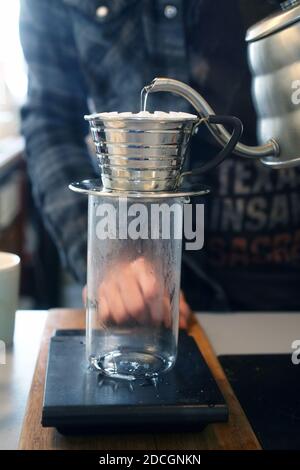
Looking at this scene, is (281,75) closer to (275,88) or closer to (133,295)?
(275,88)

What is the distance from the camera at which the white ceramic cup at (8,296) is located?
2.66ft

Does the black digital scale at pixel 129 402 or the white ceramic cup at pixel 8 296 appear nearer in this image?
the black digital scale at pixel 129 402

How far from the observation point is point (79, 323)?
36.2 inches

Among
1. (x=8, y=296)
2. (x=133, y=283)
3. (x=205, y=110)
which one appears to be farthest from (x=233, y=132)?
(x=8, y=296)

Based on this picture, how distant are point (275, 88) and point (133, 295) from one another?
0.25 meters

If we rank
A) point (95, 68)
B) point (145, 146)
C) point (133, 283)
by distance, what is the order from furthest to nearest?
1. point (95, 68)
2. point (133, 283)
3. point (145, 146)

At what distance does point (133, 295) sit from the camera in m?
0.72

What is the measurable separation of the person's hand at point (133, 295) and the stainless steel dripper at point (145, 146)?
0.14m

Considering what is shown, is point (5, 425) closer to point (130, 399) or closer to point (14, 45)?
point (130, 399)

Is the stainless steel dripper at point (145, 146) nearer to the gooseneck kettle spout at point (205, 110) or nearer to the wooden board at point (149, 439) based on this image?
the gooseneck kettle spout at point (205, 110)

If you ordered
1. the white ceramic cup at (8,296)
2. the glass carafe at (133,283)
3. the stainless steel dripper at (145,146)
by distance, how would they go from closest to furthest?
the stainless steel dripper at (145,146), the glass carafe at (133,283), the white ceramic cup at (8,296)

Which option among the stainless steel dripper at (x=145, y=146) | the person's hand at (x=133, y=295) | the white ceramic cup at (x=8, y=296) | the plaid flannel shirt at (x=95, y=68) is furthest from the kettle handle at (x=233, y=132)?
the plaid flannel shirt at (x=95, y=68)

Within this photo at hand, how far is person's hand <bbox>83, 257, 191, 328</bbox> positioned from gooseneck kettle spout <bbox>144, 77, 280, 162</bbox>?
0.52ft

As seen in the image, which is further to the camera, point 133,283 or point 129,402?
point 133,283
